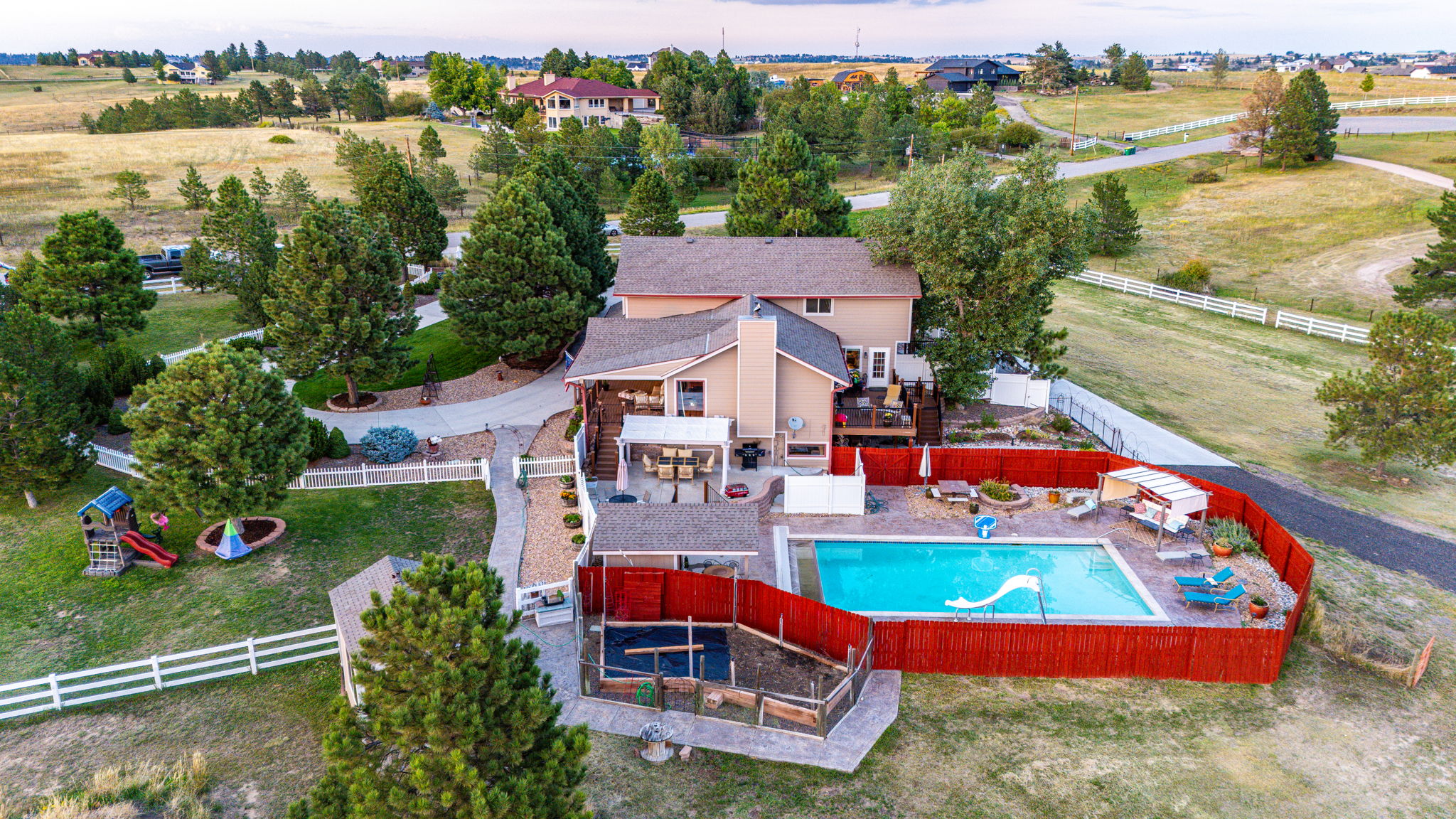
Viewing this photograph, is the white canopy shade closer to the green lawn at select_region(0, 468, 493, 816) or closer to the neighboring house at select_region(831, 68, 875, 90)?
the green lawn at select_region(0, 468, 493, 816)

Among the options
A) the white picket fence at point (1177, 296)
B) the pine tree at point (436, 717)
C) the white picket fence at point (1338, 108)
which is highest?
the white picket fence at point (1338, 108)

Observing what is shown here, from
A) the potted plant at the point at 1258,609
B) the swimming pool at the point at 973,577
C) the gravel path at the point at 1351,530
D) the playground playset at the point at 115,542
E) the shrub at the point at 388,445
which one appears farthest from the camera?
the shrub at the point at 388,445

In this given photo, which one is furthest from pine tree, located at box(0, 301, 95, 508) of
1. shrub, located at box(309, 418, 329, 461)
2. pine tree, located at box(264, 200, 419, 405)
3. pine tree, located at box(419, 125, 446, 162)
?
pine tree, located at box(419, 125, 446, 162)

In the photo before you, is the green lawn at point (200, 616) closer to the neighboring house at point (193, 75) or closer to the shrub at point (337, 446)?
the shrub at point (337, 446)

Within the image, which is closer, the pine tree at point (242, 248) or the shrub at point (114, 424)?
the shrub at point (114, 424)

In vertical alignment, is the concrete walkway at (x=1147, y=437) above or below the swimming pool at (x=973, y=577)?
above

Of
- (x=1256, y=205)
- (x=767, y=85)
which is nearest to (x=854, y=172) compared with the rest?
(x=1256, y=205)

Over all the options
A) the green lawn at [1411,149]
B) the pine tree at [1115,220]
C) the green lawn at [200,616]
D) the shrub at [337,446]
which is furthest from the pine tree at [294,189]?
the green lawn at [1411,149]

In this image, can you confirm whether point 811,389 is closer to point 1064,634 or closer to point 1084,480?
point 1084,480

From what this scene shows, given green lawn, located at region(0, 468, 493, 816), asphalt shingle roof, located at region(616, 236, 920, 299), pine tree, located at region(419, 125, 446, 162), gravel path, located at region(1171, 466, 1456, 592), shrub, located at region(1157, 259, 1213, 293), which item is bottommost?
green lawn, located at region(0, 468, 493, 816)
